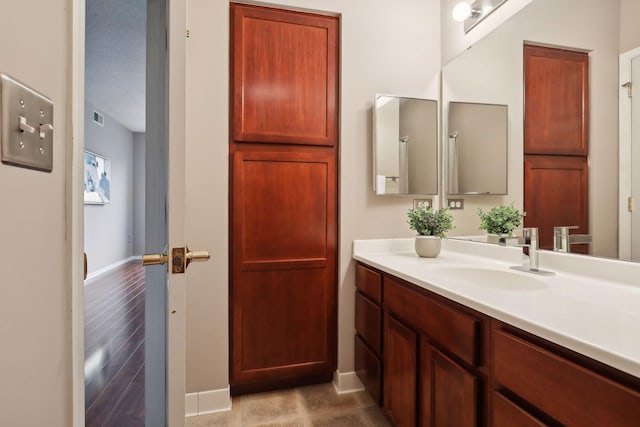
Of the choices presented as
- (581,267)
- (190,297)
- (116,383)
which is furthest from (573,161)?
(116,383)

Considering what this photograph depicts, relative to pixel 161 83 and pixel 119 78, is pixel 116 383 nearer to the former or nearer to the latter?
pixel 161 83

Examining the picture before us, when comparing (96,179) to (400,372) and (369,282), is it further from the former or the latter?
(400,372)

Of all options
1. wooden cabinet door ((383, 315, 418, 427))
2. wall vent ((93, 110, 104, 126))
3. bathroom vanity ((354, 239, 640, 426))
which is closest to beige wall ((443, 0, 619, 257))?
bathroom vanity ((354, 239, 640, 426))

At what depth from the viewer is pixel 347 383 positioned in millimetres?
2090

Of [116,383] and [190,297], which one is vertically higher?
[190,297]

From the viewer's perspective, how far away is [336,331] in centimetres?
213

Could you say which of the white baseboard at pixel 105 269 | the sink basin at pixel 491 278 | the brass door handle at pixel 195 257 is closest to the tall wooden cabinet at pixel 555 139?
the sink basin at pixel 491 278

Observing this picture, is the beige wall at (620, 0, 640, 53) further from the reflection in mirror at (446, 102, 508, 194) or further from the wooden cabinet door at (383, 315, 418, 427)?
the wooden cabinet door at (383, 315, 418, 427)

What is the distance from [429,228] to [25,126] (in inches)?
73.8

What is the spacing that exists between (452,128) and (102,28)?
9.82 feet

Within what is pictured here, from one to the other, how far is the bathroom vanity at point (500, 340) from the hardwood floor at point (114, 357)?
1407 mm

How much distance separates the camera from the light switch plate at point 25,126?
44 cm

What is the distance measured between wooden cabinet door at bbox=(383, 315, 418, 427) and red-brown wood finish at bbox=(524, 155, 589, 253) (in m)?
0.77

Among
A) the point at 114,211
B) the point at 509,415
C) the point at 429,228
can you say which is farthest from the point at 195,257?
the point at 114,211
